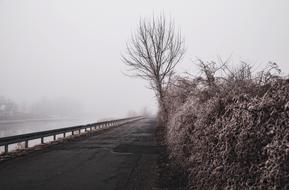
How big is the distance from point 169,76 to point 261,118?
693 inches

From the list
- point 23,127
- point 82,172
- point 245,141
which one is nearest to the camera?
point 245,141

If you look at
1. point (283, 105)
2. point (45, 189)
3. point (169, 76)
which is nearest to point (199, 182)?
point (283, 105)

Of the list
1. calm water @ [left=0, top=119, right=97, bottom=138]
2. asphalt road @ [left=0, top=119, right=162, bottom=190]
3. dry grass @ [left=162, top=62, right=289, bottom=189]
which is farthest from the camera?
calm water @ [left=0, top=119, right=97, bottom=138]

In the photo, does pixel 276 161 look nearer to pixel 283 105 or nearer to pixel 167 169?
pixel 283 105

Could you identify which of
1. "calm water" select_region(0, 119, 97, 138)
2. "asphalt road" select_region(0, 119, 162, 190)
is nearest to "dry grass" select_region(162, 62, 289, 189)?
"asphalt road" select_region(0, 119, 162, 190)

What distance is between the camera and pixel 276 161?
351 cm

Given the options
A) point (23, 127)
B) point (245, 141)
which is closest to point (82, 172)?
point (245, 141)

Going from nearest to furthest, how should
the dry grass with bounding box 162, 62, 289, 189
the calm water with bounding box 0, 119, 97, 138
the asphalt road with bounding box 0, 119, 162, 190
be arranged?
the dry grass with bounding box 162, 62, 289, 189 < the asphalt road with bounding box 0, 119, 162, 190 < the calm water with bounding box 0, 119, 97, 138

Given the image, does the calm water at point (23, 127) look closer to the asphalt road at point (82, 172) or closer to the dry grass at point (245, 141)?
the asphalt road at point (82, 172)

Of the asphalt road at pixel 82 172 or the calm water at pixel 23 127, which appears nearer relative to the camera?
the asphalt road at pixel 82 172

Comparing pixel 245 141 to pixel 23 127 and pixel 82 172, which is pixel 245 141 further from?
pixel 23 127

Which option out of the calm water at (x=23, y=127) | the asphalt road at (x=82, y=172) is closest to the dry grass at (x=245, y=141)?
the asphalt road at (x=82, y=172)

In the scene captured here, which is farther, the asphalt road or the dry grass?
the asphalt road

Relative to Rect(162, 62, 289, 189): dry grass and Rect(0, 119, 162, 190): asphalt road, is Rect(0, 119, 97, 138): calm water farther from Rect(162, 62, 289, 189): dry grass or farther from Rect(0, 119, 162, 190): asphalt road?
Rect(162, 62, 289, 189): dry grass
